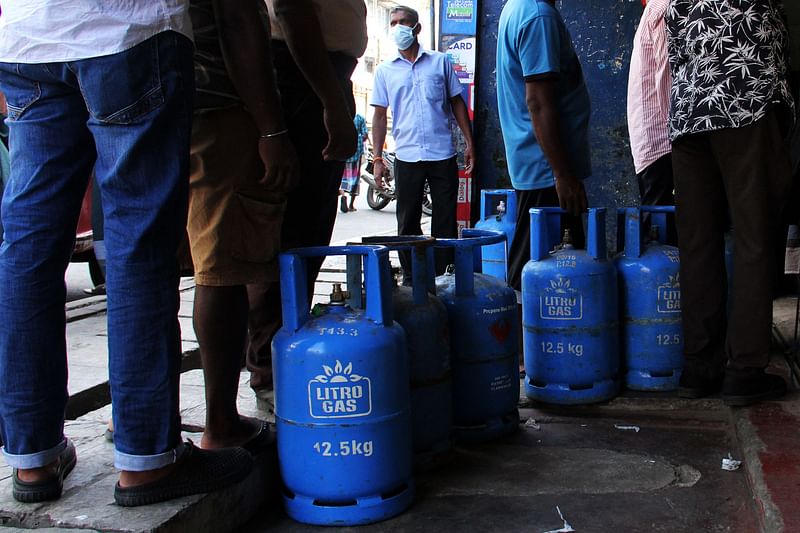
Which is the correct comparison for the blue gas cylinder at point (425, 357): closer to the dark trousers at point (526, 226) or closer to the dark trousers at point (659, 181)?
the dark trousers at point (526, 226)

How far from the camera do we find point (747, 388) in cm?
309

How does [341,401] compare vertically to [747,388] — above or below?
above

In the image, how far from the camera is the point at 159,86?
6.29 feet

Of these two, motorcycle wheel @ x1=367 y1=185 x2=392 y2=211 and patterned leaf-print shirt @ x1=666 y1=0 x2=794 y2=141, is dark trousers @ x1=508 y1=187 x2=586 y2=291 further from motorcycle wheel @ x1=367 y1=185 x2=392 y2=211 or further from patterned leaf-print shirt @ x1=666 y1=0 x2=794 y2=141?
motorcycle wheel @ x1=367 y1=185 x2=392 y2=211

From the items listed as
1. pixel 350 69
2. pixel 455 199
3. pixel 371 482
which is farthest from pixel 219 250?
pixel 455 199

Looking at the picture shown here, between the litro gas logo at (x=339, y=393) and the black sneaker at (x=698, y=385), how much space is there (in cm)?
163

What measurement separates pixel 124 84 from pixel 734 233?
222 cm

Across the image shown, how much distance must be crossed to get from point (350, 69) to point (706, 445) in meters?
1.86

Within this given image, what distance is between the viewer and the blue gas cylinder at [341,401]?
2.27 metres

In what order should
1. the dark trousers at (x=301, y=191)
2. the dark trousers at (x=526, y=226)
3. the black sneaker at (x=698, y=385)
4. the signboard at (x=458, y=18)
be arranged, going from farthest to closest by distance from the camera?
the signboard at (x=458, y=18) → the dark trousers at (x=526, y=226) → the black sneaker at (x=698, y=385) → the dark trousers at (x=301, y=191)

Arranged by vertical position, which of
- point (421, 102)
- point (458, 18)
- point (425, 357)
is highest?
point (458, 18)

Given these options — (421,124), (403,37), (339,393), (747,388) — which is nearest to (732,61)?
(747,388)

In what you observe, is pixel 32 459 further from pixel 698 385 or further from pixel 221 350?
pixel 698 385

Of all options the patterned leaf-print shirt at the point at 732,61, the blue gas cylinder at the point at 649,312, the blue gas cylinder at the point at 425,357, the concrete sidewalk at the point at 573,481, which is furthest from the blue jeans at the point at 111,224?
the blue gas cylinder at the point at 649,312
